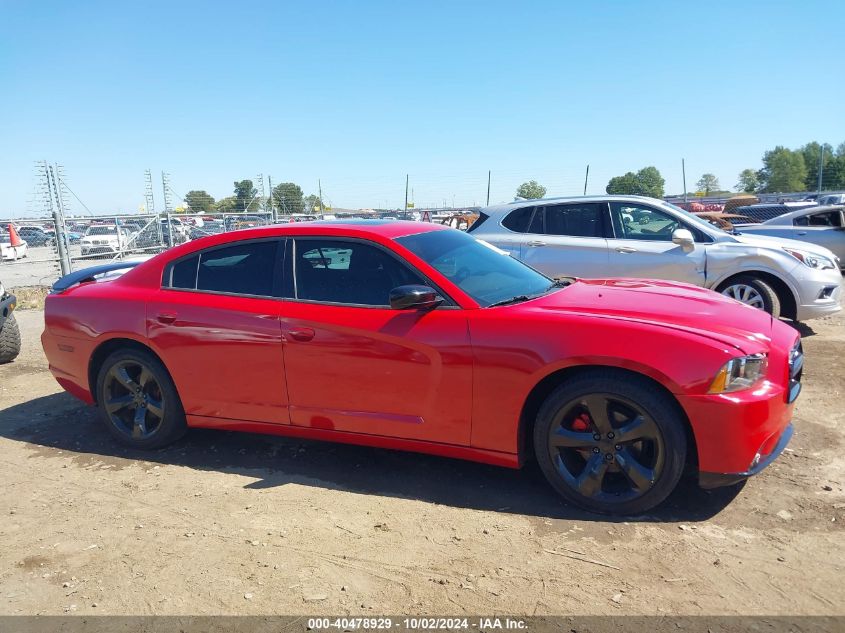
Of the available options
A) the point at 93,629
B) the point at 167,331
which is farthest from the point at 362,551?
the point at 167,331

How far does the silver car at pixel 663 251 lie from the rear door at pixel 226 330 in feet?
14.2

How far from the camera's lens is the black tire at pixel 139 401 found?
4359mm

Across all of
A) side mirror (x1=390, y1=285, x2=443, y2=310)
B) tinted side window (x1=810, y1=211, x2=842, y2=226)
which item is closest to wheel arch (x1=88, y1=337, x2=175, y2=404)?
side mirror (x1=390, y1=285, x2=443, y2=310)

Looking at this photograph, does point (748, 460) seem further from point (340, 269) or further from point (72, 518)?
point (72, 518)

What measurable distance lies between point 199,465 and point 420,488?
1605mm

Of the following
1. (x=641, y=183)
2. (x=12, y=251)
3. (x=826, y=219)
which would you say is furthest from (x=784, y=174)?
(x=12, y=251)

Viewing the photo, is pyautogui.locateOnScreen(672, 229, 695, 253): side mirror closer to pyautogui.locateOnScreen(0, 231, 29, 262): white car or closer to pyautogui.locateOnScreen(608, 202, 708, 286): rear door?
pyautogui.locateOnScreen(608, 202, 708, 286): rear door

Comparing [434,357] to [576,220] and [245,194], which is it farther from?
[245,194]

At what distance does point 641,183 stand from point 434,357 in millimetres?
18116

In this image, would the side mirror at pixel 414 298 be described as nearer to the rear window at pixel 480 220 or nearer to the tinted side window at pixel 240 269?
the tinted side window at pixel 240 269

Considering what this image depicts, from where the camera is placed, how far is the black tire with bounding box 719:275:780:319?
6996 mm

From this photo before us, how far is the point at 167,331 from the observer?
4234 millimetres

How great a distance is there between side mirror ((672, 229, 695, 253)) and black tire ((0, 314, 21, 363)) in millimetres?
7769

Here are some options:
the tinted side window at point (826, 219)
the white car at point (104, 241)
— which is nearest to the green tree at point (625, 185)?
the tinted side window at point (826, 219)
